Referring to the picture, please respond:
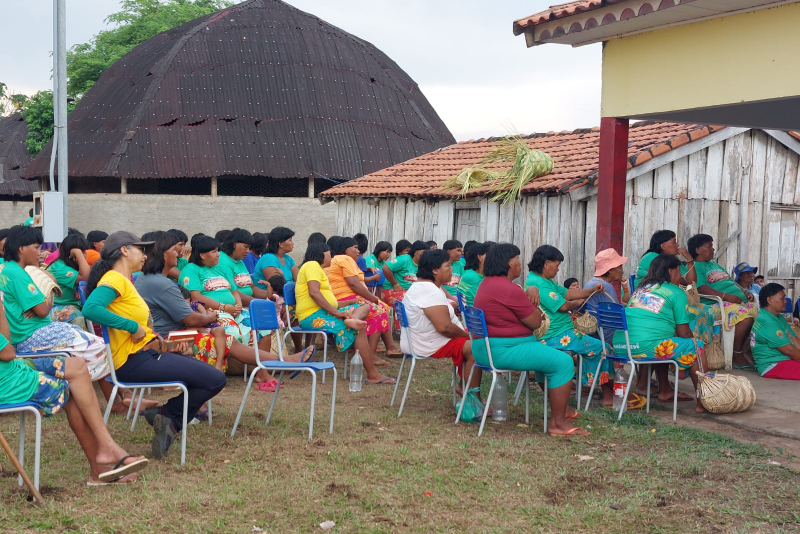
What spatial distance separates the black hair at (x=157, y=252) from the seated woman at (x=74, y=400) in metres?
1.70

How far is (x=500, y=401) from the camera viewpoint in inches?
271

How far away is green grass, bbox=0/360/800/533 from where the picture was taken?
440cm

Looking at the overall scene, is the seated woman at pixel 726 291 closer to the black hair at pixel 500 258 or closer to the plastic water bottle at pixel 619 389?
the plastic water bottle at pixel 619 389

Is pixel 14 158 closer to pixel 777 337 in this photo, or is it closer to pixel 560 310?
pixel 560 310

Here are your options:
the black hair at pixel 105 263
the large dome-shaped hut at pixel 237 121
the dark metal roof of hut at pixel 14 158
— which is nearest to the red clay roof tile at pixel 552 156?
the black hair at pixel 105 263

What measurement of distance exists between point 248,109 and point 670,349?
65.2 feet

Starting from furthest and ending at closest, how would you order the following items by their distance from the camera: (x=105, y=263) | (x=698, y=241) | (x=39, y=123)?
(x=39, y=123), (x=698, y=241), (x=105, y=263)

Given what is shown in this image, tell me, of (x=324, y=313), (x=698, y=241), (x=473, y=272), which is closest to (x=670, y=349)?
(x=473, y=272)

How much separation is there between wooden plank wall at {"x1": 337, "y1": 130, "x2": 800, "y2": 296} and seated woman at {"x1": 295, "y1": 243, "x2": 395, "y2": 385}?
3332mm

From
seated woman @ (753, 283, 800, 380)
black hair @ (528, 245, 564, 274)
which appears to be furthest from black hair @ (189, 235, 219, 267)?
seated woman @ (753, 283, 800, 380)

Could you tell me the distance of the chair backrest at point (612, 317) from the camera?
685 centimetres

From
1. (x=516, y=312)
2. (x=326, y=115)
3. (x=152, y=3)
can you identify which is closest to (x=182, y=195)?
(x=326, y=115)

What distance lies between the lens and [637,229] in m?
10.4

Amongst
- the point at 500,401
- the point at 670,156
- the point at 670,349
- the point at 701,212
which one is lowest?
the point at 500,401
